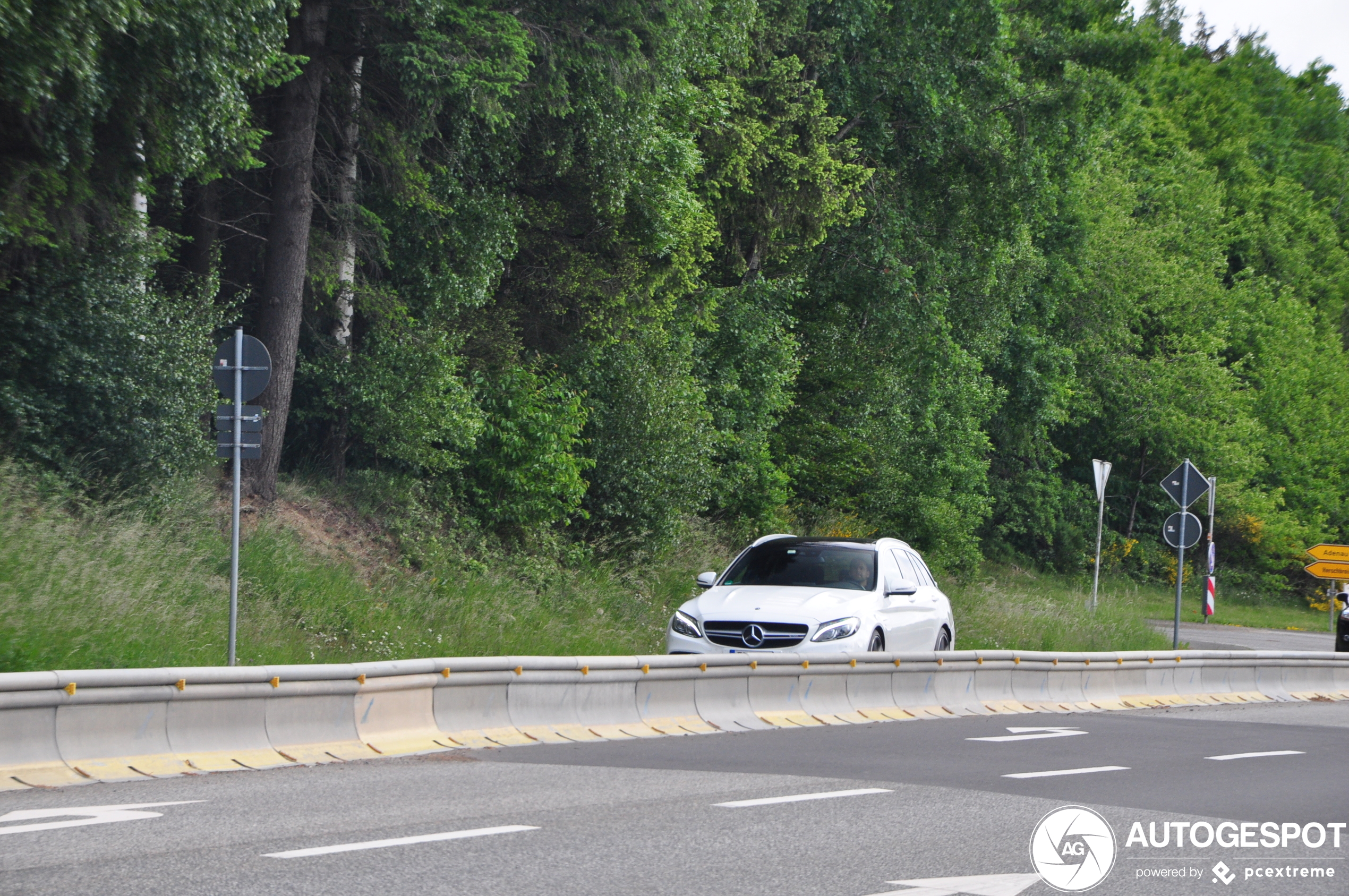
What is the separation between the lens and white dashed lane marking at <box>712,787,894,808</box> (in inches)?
335

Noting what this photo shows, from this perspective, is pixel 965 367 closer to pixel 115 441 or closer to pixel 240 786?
pixel 115 441

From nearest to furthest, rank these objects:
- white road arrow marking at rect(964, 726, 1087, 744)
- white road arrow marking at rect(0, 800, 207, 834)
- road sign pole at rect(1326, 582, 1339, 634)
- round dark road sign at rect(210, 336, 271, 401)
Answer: white road arrow marking at rect(0, 800, 207, 834) → white road arrow marking at rect(964, 726, 1087, 744) → round dark road sign at rect(210, 336, 271, 401) → road sign pole at rect(1326, 582, 1339, 634)

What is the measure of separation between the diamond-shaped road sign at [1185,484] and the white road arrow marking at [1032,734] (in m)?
8.66

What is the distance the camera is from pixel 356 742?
34.8 ft

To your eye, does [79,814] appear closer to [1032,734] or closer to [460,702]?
[460,702]

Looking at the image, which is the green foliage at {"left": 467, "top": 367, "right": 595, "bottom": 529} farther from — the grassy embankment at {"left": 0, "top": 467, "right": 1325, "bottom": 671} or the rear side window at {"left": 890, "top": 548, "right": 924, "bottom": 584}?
the rear side window at {"left": 890, "top": 548, "right": 924, "bottom": 584}

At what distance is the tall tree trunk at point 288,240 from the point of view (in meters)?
19.6

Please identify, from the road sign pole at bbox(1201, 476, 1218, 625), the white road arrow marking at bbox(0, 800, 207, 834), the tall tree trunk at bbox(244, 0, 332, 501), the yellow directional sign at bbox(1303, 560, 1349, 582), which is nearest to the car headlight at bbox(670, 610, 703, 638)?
the tall tree trunk at bbox(244, 0, 332, 501)

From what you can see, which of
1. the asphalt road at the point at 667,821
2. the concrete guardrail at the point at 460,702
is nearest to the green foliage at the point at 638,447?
the concrete guardrail at the point at 460,702

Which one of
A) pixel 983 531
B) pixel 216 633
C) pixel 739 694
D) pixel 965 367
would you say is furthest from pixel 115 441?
pixel 983 531

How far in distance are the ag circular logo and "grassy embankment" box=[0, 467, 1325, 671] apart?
7.33 metres

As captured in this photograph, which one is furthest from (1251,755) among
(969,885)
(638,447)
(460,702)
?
(638,447)

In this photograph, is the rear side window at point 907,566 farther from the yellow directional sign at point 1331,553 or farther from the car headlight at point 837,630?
the yellow directional sign at point 1331,553

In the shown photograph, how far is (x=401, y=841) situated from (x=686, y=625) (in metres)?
8.21
